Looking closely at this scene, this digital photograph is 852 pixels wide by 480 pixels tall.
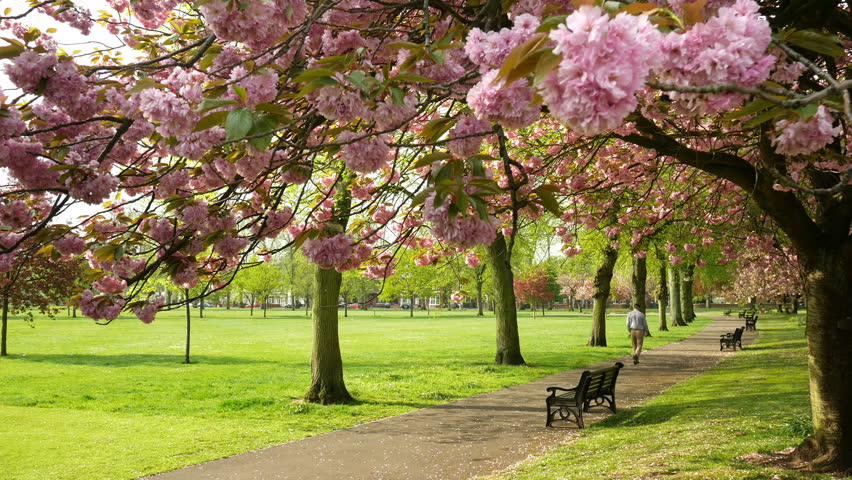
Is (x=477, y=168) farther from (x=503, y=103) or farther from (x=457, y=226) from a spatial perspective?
(x=503, y=103)

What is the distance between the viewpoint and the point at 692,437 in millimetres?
6957

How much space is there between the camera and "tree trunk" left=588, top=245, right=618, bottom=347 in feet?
72.2

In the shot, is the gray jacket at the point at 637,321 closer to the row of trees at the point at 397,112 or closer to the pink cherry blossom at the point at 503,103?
the row of trees at the point at 397,112

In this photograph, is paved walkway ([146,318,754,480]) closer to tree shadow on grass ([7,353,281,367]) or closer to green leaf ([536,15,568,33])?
green leaf ([536,15,568,33])

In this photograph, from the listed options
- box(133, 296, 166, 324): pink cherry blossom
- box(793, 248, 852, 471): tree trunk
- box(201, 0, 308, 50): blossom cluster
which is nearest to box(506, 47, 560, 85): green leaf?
box(201, 0, 308, 50): blossom cluster

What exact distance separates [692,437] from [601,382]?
2601mm

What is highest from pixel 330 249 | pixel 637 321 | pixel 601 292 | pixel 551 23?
pixel 551 23

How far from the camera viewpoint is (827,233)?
5.51m

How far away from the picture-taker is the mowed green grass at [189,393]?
26.2 feet

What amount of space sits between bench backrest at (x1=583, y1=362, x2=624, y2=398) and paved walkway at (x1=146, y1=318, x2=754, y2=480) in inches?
16.8

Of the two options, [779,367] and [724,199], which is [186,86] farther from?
[779,367]

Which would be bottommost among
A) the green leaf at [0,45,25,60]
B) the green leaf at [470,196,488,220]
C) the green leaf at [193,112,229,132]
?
the green leaf at [470,196,488,220]

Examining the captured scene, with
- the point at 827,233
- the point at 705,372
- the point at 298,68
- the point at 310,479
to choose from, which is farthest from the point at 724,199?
the point at 298,68

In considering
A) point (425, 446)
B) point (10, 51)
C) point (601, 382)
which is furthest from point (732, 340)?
point (10, 51)
